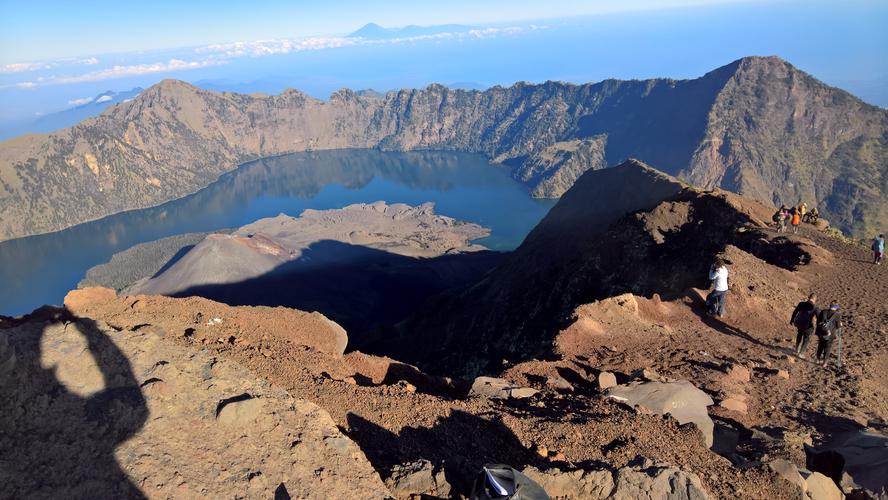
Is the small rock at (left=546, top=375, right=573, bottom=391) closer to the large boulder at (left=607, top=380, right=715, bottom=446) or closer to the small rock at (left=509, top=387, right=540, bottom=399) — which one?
the small rock at (left=509, top=387, right=540, bottom=399)

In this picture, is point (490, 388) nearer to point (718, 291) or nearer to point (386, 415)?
point (386, 415)

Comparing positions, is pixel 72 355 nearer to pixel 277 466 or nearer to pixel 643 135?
pixel 277 466

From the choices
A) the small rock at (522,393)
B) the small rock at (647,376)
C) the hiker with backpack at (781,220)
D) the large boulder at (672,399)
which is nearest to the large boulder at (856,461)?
the large boulder at (672,399)

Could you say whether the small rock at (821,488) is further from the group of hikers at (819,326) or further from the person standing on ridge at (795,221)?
the person standing on ridge at (795,221)

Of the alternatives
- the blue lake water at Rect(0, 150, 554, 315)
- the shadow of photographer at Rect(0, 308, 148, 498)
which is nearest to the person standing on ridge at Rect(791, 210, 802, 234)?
the shadow of photographer at Rect(0, 308, 148, 498)

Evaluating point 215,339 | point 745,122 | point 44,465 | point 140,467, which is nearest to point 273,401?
point 140,467

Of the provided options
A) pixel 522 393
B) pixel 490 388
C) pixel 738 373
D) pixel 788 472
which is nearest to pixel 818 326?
pixel 738 373
